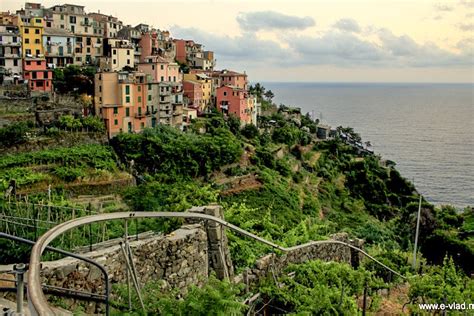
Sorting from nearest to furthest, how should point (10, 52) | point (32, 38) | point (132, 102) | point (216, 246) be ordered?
point (216, 246)
point (132, 102)
point (10, 52)
point (32, 38)

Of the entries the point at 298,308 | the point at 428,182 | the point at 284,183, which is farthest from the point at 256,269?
the point at 428,182

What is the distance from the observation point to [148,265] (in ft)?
31.0

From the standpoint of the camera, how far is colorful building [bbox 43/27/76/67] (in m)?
54.0

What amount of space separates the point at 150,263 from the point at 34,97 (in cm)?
3829

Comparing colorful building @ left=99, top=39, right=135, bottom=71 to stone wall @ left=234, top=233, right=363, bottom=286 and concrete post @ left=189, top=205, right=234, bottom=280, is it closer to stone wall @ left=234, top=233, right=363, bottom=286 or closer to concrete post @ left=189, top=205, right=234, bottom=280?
stone wall @ left=234, top=233, right=363, bottom=286

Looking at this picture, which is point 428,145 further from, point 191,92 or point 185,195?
point 185,195

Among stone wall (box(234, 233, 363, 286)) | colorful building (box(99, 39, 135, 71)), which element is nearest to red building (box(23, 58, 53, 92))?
colorful building (box(99, 39, 135, 71))

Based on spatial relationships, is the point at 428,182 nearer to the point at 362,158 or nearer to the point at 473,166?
the point at 362,158

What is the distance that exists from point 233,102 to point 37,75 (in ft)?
78.6

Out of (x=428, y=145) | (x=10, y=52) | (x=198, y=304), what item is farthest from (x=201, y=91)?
(x=428, y=145)

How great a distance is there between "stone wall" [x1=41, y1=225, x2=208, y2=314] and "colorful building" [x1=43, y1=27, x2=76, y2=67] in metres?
48.2

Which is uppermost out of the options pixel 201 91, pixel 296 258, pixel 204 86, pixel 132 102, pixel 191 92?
pixel 204 86

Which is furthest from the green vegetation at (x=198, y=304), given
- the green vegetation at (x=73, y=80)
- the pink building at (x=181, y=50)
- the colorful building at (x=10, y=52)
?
the pink building at (x=181, y=50)

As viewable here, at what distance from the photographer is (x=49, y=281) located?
7.84 m
